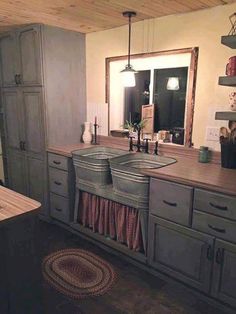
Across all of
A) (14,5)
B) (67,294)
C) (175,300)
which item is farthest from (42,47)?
(175,300)

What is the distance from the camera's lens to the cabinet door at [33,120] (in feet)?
9.81

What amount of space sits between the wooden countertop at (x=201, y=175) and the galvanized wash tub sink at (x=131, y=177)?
0.10 meters

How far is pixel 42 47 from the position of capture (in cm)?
281

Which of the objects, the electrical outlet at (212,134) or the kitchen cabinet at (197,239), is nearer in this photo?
the kitchen cabinet at (197,239)

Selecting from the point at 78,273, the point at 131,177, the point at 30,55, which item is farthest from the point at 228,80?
the point at 30,55

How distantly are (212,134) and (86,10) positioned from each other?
156 cm

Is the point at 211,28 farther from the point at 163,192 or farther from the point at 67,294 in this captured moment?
the point at 67,294

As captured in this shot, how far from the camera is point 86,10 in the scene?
7.65ft

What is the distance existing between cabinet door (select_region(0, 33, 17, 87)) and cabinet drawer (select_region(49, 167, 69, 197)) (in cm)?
120

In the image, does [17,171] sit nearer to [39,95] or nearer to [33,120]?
[33,120]

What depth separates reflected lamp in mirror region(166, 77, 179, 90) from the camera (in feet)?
8.55

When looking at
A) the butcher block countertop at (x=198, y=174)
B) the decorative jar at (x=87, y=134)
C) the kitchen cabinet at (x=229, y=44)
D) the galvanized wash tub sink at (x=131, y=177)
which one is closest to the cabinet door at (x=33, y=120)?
the decorative jar at (x=87, y=134)

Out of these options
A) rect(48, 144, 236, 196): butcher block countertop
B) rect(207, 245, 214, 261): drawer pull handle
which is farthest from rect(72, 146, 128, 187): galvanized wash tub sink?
rect(207, 245, 214, 261): drawer pull handle

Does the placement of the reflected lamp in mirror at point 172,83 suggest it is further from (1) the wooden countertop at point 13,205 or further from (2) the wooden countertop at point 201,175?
(1) the wooden countertop at point 13,205
